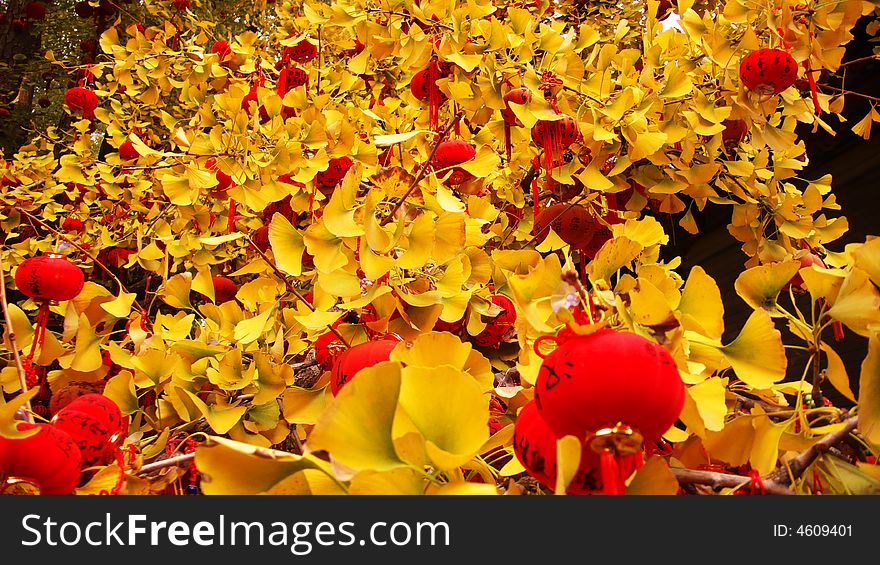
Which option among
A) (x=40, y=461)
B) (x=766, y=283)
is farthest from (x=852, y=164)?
(x=40, y=461)

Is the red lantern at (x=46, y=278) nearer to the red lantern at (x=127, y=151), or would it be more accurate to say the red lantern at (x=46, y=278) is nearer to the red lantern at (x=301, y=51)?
the red lantern at (x=301, y=51)

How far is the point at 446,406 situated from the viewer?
335 mm

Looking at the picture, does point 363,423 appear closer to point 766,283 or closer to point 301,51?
point 766,283

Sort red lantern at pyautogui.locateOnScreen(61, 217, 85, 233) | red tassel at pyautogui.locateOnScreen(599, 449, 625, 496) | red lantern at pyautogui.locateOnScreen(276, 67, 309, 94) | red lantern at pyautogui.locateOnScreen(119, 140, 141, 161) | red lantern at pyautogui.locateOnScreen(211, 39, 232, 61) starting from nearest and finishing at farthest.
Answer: red tassel at pyautogui.locateOnScreen(599, 449, 625, 496) → red lantern at pyautogui.locateOnScreen(276, 67, 309, 94) → red lantern at pyautogui.locateOnScreen(211, 39, 232, 61) → red lantern at pyautogui.locateOnScreen(119, 140, 141, 161) → red lantern at pyautogui.locateOnScreen(61, 217, 85, 233)

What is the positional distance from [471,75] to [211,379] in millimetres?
583

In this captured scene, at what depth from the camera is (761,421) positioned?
0.47 metres

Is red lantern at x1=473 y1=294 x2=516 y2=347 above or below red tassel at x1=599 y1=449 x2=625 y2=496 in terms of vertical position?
below

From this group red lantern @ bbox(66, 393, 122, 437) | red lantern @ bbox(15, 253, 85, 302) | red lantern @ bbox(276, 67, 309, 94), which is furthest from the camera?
red lantern @ bbox(276, 67, 309, 94)

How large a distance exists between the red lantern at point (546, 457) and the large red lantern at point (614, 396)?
0.8 inches

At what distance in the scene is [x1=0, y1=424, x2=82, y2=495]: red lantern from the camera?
38 cm

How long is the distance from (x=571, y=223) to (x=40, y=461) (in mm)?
719

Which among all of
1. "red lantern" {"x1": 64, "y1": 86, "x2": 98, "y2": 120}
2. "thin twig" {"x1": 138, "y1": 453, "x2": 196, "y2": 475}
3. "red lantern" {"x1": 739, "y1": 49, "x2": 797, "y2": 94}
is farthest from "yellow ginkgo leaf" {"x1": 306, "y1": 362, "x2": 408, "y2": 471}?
"red lantern" {"x1": 64, "y1": 86, "x2": 98, "y2": 120}

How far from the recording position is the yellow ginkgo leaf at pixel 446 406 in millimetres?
331

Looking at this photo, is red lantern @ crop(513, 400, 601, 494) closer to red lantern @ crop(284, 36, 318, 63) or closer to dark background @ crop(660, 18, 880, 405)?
red lantern @ crop(284, 36, 318, 63)
